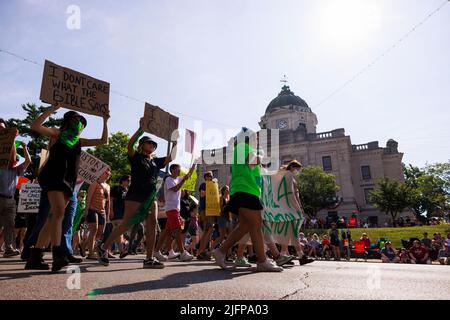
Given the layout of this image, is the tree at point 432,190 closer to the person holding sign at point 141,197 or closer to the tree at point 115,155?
the tree at point 115,155

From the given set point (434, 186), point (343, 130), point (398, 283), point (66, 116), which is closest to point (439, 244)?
point (398, 283)

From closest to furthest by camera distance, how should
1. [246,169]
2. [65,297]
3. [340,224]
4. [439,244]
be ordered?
[65,297]
[246,169]
[439,244]
[340,224]

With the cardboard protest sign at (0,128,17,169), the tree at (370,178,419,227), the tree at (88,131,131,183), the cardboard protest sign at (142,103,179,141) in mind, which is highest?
the tree at (88,131,131,183)

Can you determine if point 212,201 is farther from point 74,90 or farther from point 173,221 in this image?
point 74,90

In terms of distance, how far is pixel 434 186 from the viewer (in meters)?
48.9

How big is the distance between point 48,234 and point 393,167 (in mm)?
51928

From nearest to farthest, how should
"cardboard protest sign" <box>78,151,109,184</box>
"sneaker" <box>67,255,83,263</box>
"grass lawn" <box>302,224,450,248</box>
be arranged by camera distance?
"sneaker" <box>67,255,83,263</box> → "cardboard protest sign" <box>78,151,109,184</box> → "grass lawn" <box>302,224,450,248</box>

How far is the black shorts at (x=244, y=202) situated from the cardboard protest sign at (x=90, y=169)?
3706 mm

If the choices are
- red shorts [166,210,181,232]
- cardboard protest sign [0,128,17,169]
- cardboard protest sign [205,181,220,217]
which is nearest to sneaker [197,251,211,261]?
cardboard protest sign [205,181,220,217]

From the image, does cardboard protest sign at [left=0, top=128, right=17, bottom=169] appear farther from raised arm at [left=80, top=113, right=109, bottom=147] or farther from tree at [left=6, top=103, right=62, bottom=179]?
tree at [left=6, top=103, right=62, bottom=179]

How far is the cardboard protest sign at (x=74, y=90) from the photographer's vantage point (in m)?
5.29

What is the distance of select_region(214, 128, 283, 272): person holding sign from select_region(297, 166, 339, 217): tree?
115 ft

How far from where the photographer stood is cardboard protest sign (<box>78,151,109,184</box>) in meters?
6.61
